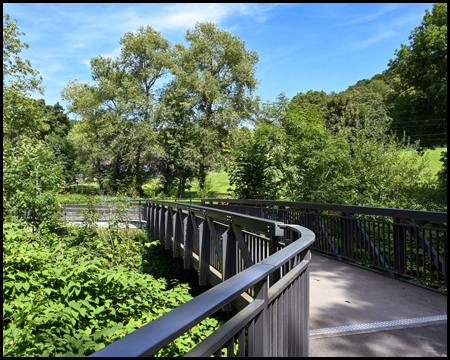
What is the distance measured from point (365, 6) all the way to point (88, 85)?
4004 cm

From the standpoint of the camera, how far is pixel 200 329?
17.2 feet

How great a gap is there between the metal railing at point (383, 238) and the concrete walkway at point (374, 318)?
338mm

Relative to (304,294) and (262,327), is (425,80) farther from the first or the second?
(262,327)

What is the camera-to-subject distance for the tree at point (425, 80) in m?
22.1

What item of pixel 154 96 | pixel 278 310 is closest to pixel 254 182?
pixel 278 310

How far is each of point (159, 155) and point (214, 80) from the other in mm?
9657

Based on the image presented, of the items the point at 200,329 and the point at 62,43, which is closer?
the point at 200,329

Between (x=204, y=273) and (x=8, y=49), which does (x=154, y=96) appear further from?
(x=204, y=273)

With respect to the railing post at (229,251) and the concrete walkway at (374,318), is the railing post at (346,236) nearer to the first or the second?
the concrete walkway at (374,318)

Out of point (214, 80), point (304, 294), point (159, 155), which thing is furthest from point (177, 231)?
point (159, 155)

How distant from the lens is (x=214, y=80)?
110 ft

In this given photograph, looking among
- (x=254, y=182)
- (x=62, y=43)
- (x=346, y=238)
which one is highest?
(x=62, y=43)

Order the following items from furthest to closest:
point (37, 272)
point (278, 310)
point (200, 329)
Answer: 1. point (37, 272)
2. point (200, 329)
3. point (278, 310)

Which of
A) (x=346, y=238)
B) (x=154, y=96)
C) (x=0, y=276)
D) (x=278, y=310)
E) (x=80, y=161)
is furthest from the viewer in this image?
(x=80, y=161)
